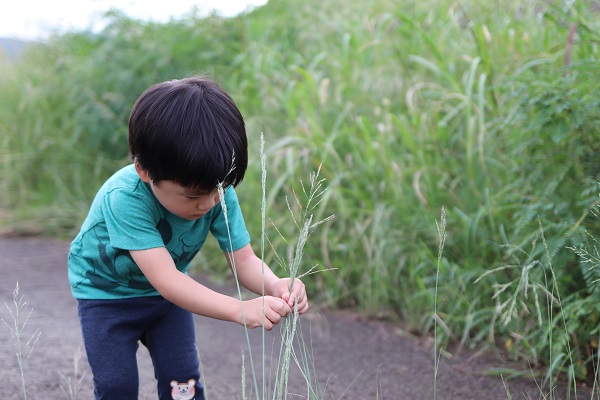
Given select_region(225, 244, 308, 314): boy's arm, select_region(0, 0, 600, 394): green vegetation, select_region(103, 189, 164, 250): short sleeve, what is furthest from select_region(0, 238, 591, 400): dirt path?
select_region(103, 189, 164, 250): short sleeve

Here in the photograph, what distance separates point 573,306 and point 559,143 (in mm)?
613

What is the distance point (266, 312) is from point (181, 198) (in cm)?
40

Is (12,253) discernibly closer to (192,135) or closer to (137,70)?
(137,70)

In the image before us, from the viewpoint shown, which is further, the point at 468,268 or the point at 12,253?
the point at 12,253

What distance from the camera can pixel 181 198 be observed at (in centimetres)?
188

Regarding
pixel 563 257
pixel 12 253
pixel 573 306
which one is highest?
pixel 563 257

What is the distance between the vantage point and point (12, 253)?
5.00 meters

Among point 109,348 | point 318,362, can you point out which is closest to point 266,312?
point 109,348

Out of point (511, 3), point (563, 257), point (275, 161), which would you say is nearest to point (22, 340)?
point (275, 161)

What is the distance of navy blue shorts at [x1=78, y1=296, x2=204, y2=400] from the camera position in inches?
82.2

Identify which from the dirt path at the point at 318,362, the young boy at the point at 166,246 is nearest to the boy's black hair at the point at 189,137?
the young boy at the point at 166,246

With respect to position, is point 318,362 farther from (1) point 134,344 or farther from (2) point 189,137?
(2) point 189,137

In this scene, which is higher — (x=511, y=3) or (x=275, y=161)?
(x=511, y=3)

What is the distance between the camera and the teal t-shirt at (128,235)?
193cm
